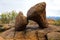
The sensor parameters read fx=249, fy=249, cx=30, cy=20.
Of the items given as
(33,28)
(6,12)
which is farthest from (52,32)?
(6,12)

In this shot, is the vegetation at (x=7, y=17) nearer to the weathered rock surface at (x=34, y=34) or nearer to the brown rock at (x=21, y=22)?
the brown rock at (x=21, y=22)

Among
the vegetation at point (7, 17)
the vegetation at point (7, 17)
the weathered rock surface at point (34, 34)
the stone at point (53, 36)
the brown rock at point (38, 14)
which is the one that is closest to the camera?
the stone at point (53, 36)

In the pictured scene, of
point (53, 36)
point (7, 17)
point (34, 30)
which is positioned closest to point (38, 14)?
point (34, 30)

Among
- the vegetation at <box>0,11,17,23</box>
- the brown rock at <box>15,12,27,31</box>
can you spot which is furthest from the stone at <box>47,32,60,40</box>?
the vegetation at <box>0,11,17,23</box>

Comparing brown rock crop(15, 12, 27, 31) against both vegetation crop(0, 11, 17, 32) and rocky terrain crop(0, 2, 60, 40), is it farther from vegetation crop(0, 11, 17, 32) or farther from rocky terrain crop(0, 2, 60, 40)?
vegetation crop(0, 11, 17, 32)

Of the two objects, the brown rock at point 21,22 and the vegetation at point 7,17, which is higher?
the brown rock at point 21,22

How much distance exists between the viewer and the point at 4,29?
57.0 feet

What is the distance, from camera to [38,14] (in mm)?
14781

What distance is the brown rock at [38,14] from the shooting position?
14627 mm

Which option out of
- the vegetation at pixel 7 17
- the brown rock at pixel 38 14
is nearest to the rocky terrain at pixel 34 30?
the brown rock at pixel 38 14

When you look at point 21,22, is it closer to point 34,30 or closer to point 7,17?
point 34,30

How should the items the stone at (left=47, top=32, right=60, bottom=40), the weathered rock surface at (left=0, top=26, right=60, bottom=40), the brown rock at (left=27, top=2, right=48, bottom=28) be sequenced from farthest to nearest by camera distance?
the brown rock at (left=27, top=2, right=48, bottom=28) < the weathered rock surface at (left=0, top=26, right=60, bottom=40) < the stone at (left=47, top=32, right=60, bottom=40)

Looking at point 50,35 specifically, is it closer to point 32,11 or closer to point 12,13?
point 32,11

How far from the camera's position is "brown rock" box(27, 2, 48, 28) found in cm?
1463
